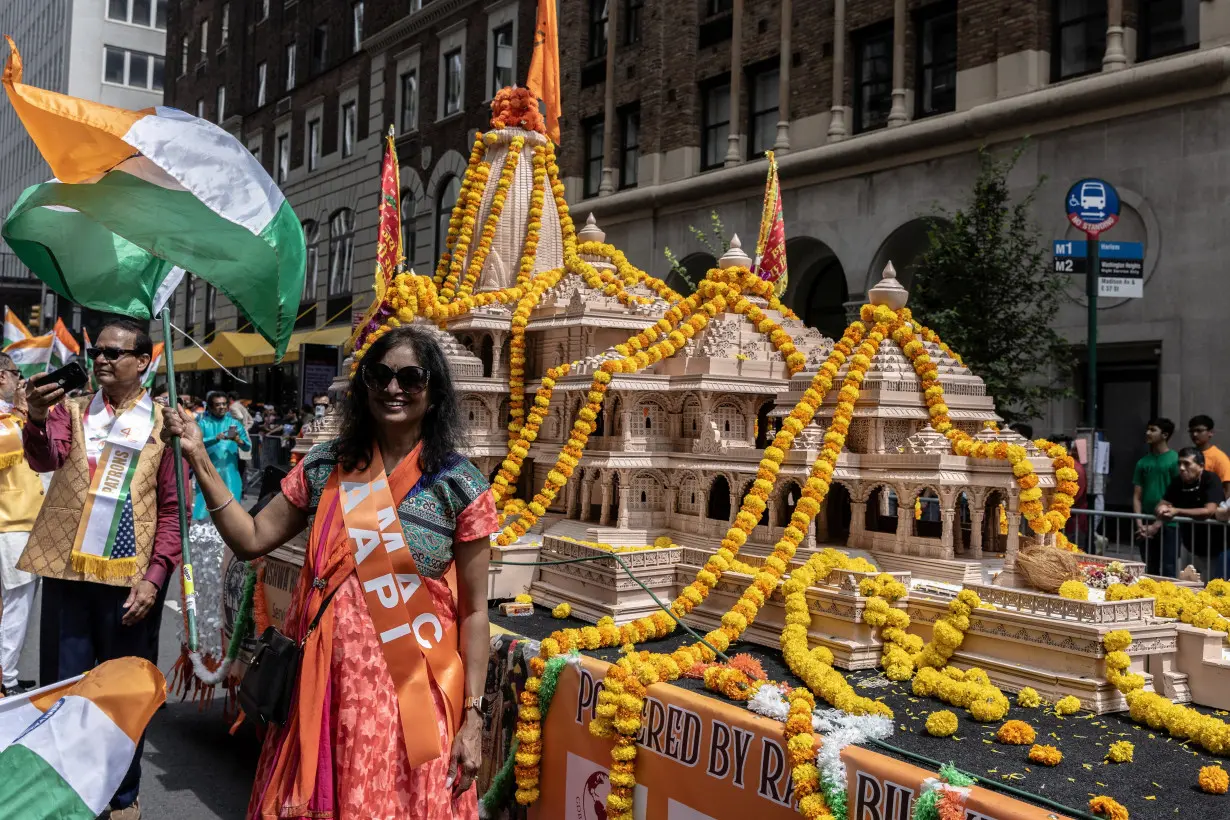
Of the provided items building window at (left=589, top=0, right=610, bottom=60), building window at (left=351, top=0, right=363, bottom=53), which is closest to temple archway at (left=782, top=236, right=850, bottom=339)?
building window at (left=589, top=0, right=610, bottom=60)

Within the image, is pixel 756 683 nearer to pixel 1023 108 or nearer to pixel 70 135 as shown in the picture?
pixel 70 135

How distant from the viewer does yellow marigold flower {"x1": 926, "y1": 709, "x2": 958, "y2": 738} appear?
4.13 m

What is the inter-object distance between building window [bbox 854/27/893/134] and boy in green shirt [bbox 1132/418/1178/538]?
345 inches

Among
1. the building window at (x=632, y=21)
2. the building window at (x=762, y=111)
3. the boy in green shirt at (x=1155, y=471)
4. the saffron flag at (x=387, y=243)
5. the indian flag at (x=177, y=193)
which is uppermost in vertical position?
the building window at (x=632, y=21)

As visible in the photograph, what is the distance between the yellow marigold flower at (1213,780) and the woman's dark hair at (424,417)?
2.89m

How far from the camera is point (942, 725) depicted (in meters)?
4.13

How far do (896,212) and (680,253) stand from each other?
543 centimetres

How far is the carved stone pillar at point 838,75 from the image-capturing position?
17.0 meters

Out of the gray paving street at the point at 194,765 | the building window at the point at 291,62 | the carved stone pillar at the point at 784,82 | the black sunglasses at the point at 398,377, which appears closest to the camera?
the black sunglasses at the point at 398,377

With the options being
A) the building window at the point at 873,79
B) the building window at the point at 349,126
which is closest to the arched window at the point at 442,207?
the building window at the point at 349,126

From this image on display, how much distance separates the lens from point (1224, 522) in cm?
784

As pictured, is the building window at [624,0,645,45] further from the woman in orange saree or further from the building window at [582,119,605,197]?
the woman in orange saree

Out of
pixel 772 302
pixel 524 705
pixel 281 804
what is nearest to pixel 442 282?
pixel 772 302

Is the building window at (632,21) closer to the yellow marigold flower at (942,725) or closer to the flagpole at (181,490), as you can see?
the flagpole at (181,490)
